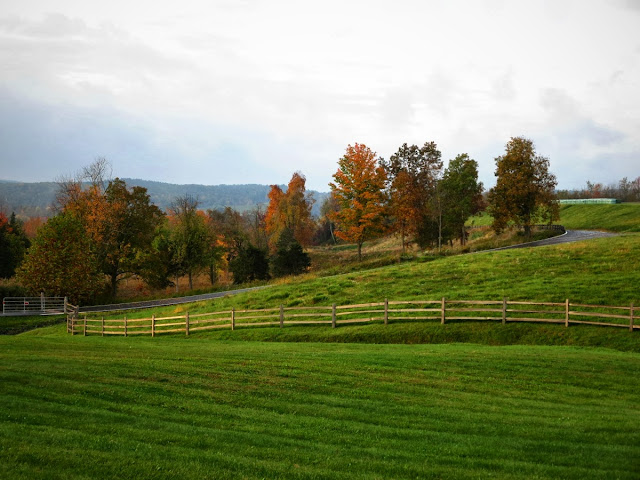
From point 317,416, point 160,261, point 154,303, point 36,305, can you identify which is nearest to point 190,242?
point 160,261

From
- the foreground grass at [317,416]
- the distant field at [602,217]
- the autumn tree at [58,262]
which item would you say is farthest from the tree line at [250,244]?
the foreground grass at [317,416]

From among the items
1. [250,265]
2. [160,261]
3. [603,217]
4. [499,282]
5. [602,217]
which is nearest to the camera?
[499,282]

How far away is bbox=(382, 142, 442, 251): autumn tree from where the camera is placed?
194 feet

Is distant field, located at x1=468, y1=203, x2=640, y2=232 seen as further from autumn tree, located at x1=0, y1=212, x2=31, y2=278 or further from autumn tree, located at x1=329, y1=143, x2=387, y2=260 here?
autumn tree, located at x1=0, y1=212, x2=31, y2=278

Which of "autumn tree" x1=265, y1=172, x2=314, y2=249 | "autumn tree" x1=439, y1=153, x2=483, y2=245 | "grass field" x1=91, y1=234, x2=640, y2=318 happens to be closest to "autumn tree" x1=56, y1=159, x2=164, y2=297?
"grass field" x1=91, y1=234, x2=640, y2=318

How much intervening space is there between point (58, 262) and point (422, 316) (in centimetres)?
3734

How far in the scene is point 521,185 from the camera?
53781 millimetres

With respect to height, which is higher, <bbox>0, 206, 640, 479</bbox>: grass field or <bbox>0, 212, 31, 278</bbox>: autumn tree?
<bbox>0, 212, 31, 278</bbox>: autumn tree

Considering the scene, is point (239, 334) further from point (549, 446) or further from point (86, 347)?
point (549, 446)

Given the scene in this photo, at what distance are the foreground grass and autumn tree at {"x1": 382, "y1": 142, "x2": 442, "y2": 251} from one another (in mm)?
42200

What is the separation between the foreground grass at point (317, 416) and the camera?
25.7 feet

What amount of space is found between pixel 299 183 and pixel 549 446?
269 feet

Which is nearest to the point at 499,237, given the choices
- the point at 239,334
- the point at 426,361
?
the point at 239,334

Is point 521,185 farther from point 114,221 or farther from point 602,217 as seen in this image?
point 114,221
